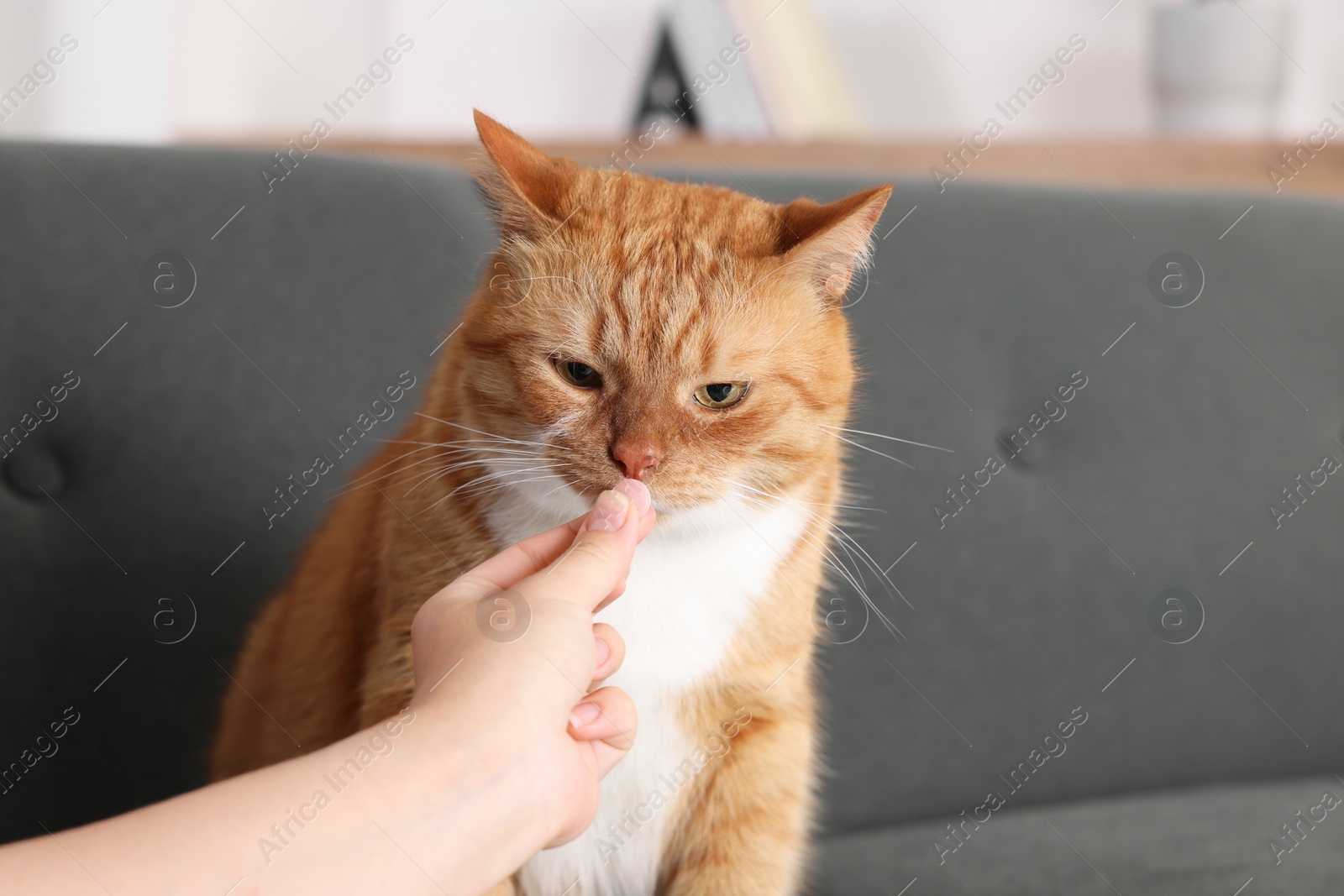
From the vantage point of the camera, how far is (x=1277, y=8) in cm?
238

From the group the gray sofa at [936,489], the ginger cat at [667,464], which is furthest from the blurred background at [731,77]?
the ginger cat at [667,464]

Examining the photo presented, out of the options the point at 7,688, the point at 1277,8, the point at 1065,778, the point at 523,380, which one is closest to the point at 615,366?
the point at 523,380

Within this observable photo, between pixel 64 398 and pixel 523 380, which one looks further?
pixel 64 398

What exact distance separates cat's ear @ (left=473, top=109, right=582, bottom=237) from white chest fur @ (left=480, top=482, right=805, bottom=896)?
301mm

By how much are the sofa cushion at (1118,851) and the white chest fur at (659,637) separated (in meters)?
0.48

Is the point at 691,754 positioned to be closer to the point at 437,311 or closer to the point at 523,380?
the point at 523,380

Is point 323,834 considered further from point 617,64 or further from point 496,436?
point 617,64

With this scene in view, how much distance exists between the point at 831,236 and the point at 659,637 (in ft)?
1.61

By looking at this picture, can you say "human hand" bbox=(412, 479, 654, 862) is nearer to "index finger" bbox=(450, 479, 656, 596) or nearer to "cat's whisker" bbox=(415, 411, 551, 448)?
"index finger" bbox=(450, 479, 656, 596)

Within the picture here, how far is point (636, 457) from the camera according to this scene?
1014mm

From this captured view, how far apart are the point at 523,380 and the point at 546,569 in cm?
28

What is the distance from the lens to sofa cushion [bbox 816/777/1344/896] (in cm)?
147

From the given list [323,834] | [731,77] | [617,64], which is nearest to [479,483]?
[323,834]

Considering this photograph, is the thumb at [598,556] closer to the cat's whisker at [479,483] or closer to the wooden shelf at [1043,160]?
the cat's whisker at [479,483]
